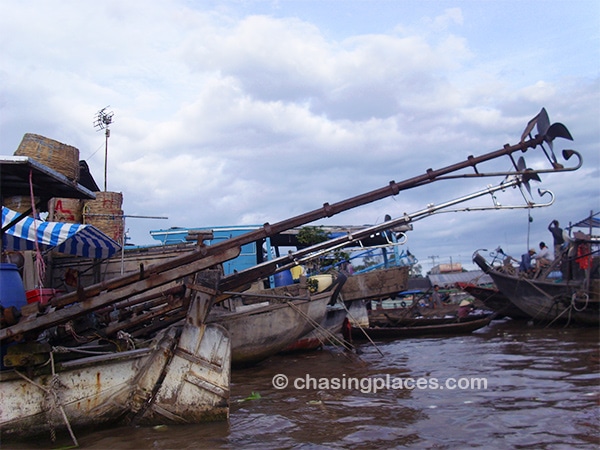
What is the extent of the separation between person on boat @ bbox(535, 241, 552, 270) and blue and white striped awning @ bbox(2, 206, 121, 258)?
1408 centimetres

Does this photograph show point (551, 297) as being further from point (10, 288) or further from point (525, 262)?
point (10, 288)

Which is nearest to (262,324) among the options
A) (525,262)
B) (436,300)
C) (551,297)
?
(551,297)

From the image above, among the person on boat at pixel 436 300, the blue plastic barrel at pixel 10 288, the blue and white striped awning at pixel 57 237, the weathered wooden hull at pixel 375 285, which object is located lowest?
the person on boat at pixel 436 300

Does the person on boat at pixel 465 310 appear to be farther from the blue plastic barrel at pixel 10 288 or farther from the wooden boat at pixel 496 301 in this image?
the blue plastic barrel at pixel 10 288

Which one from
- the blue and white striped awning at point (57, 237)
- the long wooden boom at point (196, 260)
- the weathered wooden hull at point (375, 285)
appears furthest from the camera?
the weathered wooden hull at point (375, 285)

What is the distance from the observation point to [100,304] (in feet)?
15.3

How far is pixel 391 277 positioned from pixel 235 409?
894 cm

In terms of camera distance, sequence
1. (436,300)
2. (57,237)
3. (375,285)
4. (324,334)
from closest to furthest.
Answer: (57,237) → (324,334) → (375,285) → (436,300)

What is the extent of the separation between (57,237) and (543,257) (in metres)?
16.0

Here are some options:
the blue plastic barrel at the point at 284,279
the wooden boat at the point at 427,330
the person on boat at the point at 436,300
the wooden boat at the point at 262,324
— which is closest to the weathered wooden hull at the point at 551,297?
the wooden boat at the point at 427,330

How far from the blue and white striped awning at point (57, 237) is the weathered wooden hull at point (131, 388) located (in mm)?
3401

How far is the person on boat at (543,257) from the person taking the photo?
17469 millimetres

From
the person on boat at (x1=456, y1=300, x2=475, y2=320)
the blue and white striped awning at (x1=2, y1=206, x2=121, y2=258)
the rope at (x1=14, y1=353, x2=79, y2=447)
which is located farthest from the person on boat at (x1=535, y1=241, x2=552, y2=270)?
the rope at (x1=14, y1=353, x2=79, y2=447)

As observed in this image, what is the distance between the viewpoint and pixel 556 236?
56.5 feet
